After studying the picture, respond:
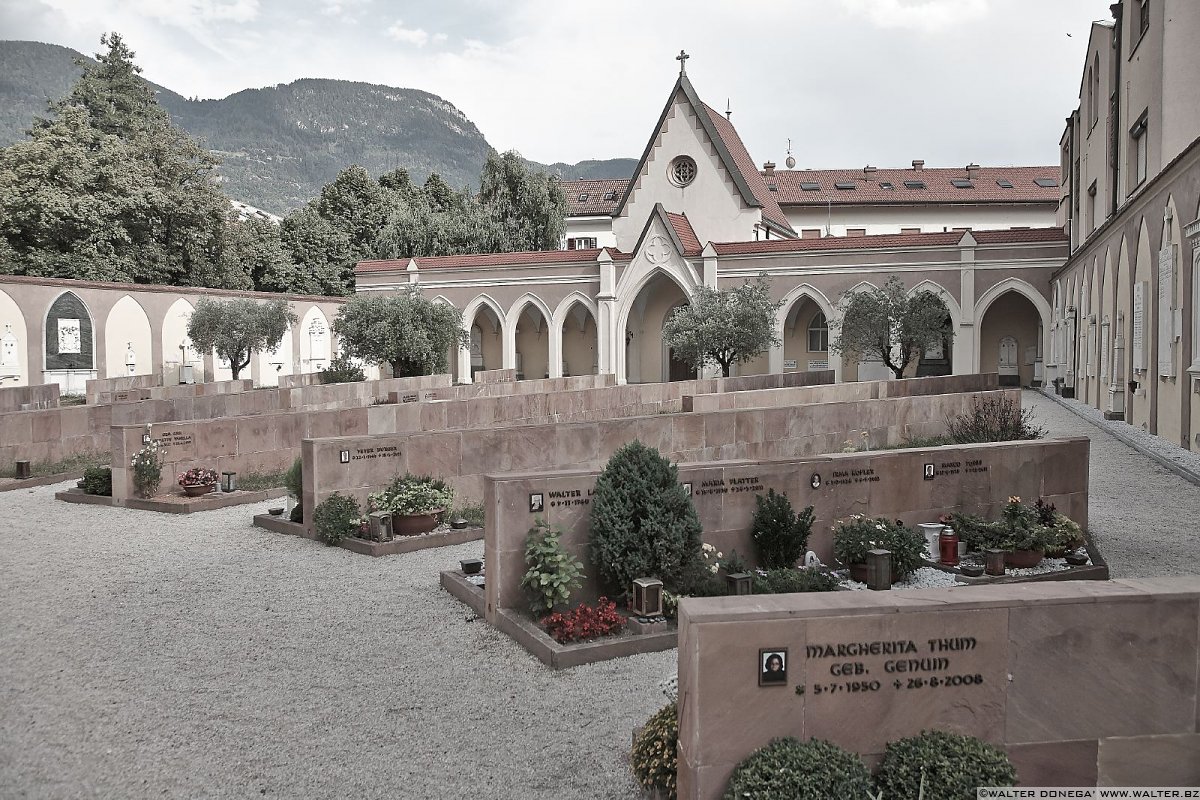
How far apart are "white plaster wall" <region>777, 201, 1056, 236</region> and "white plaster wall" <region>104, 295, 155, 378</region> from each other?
4020 centimetres

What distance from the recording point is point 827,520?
9438 mm

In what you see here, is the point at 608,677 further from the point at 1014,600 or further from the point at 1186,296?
the point at 1186,296

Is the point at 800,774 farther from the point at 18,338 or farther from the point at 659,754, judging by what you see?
the point at 18,338

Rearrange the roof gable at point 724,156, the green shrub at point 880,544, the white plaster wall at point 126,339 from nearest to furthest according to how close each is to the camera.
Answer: the green shrub at point 880,544, the white plaster wall at point 126,339, the roof gable at point 724,156

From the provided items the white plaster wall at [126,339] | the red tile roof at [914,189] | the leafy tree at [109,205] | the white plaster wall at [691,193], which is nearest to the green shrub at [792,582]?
the white plaster wall at [126,339]

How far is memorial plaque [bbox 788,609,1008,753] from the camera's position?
4141 millimetres

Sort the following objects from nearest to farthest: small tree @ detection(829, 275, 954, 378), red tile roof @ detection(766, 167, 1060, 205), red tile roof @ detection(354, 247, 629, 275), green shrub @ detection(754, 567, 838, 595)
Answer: green shrub @ detection(754, 567, 838, 595) → small tree @ detection(829, 275, 954, 378) → red tile roof @ detection(354, 247, 629, 275) → red tile roof @ detection(766, 167, 1060, 205)

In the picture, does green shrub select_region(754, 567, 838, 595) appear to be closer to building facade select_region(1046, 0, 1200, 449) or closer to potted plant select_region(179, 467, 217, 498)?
potted plant select_region(179, 467, 217, 498)

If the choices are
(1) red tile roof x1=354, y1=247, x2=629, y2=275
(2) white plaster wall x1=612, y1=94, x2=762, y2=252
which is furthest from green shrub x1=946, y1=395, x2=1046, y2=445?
(2) white plaster wall x1=612, y1=94, x2=762, y2=252

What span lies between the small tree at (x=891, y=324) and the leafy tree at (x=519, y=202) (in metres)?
26.7

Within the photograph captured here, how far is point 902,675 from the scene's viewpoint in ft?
13.8

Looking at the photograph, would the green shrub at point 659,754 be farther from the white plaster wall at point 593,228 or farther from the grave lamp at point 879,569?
the white plaster wall at point 593,228

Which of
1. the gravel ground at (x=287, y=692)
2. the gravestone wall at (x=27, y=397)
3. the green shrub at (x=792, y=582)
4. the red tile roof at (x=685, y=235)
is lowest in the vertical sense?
the gravel ground at (x=287, y=692)

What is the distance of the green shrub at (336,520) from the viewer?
11.1 m
